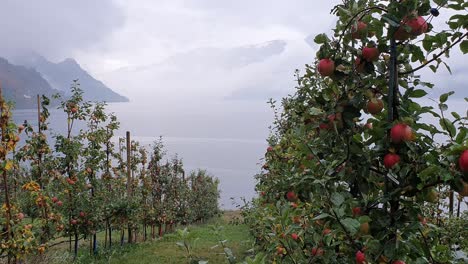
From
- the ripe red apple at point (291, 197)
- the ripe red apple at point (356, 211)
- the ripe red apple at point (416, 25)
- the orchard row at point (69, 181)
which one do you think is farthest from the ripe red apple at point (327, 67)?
the orchard row at point (69, 181)

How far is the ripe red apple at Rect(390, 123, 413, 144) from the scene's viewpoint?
1.37m

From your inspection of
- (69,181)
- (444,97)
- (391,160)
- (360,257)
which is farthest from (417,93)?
(69,181)

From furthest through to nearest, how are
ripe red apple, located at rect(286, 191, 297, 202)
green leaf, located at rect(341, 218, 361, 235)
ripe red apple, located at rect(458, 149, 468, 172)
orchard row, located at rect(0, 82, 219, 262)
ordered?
orchard row, located at rect(0, 82, 219, 262), ripe red apple, located at rect(286, 191, 297, 202), green leaf, located at rect(341, 218, 361, 235), ripe red apple, located at rect(458, 149, 468, 172)

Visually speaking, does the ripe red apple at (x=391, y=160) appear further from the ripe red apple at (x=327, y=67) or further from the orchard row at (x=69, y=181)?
the orchard row at (x=69, y=181)

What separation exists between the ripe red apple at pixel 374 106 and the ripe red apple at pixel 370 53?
17 centimetres

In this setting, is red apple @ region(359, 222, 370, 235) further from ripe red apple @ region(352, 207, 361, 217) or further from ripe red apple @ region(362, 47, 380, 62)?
ripe red apple @ region(362, 47, 380, 62)

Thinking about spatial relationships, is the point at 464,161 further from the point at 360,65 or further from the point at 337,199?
the point at 360,65

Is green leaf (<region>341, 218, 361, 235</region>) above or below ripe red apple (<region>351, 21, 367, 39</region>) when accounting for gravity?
below

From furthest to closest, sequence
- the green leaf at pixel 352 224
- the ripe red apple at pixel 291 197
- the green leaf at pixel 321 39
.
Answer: the ripe red apple at pixel 291 197 < the green leaf at pixel 321 39 < the green leaf at pixel 352 224

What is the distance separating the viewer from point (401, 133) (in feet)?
4.53

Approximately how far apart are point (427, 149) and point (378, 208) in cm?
30

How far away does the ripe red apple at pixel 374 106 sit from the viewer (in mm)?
1497

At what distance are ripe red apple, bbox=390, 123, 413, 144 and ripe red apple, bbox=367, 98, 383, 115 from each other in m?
0.12

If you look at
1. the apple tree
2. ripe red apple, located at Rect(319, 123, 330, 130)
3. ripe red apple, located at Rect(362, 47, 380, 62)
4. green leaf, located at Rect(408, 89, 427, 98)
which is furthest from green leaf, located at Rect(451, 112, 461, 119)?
ripe red apple, located at Rect(319, 123, 330, 130)
